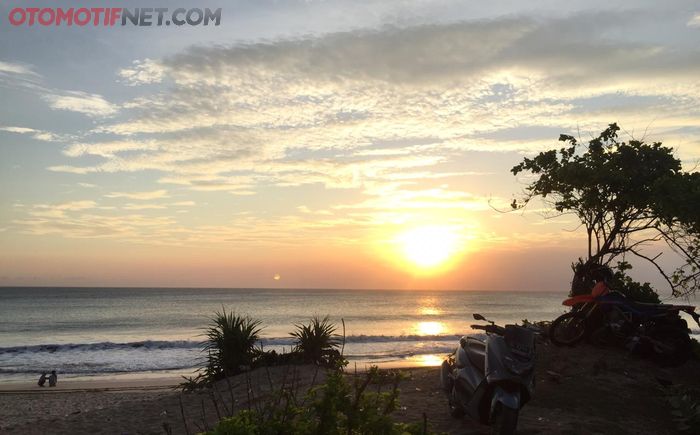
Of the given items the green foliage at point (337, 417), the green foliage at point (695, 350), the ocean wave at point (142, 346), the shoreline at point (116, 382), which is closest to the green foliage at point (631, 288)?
the green foliage at point (695, 350)

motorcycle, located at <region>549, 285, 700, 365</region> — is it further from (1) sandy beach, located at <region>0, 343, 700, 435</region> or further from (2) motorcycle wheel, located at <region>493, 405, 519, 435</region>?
(2) motorcycle wheel, located at <region>493, 405, 519, 435</region>

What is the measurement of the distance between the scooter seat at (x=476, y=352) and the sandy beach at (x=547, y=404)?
94 cm

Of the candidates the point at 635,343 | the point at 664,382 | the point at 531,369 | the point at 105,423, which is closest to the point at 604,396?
the point at 664,382

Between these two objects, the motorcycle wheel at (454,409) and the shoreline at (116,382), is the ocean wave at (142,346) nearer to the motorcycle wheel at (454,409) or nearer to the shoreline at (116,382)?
the shoreline at (116,382)

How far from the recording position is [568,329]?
12.8m

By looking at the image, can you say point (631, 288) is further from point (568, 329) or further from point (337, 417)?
point (337, 417)

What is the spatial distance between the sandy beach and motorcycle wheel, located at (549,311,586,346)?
310 mm

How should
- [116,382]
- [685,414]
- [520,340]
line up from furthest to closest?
1. [116,382]
2. [685,414]
3. [520,340]

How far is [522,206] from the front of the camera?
Result: 1644 centimetres

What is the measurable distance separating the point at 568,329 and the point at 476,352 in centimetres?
599

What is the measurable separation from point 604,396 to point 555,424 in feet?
6.98

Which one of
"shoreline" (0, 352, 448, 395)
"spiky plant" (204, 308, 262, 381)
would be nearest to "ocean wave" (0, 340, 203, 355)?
"shoreline" (0, 352, 448, 395)

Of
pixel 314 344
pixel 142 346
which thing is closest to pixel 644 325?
pixel 314 344

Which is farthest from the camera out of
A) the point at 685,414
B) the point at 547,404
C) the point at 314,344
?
the point at 314,344
